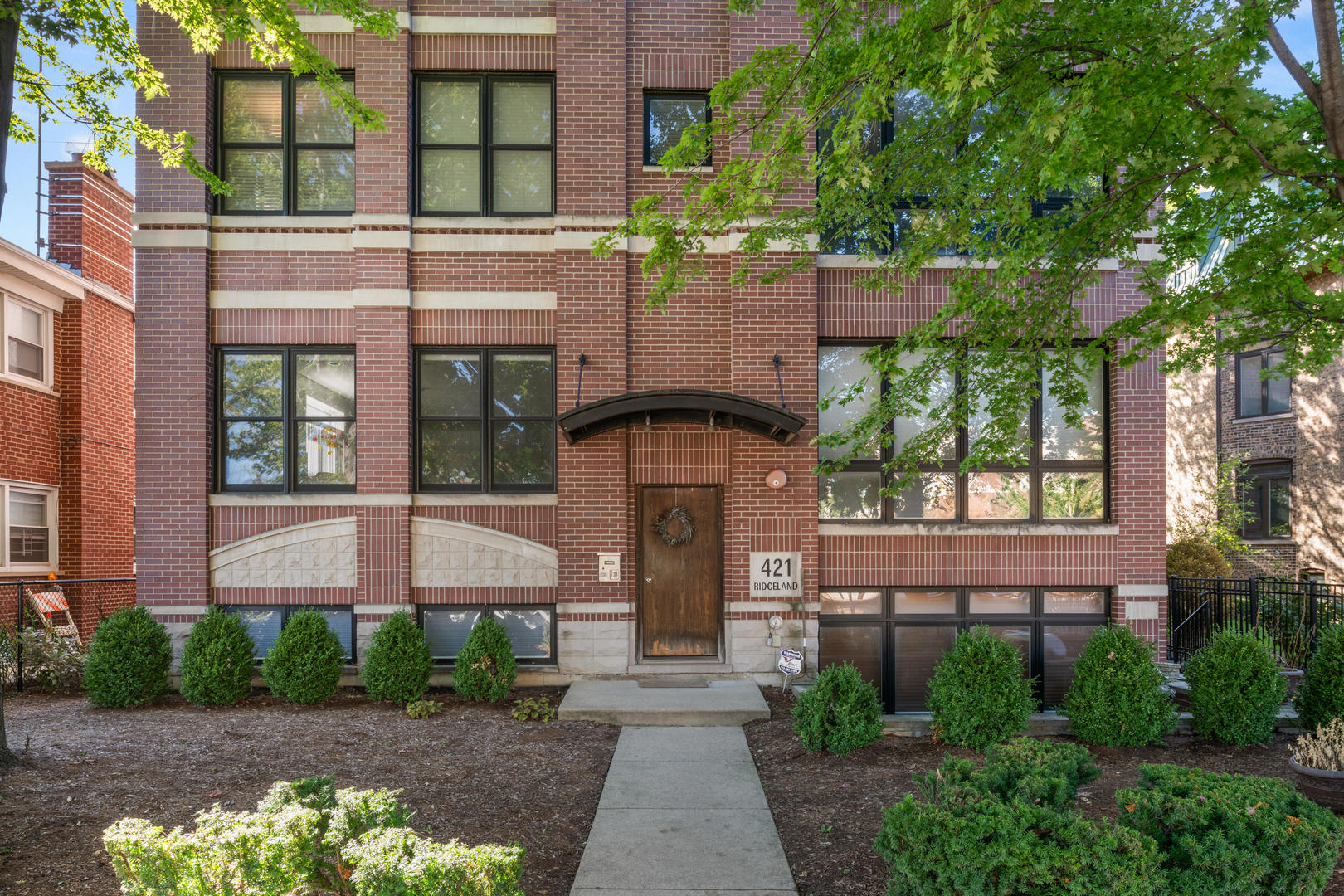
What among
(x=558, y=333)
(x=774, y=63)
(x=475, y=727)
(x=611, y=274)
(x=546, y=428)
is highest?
(x=774, y=63)

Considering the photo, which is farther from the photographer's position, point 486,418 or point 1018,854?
point 486,418

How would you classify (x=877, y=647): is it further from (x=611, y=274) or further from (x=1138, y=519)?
(x=611, y=274)

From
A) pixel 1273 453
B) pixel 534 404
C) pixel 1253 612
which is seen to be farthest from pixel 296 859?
pixel 1273 453

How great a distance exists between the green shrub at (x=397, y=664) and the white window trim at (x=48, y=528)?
330 inches

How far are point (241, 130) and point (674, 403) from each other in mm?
6723

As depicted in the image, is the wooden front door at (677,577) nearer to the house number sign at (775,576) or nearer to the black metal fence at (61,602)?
the house number sign at (775,576)

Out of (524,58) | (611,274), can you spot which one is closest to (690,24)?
(524,58)

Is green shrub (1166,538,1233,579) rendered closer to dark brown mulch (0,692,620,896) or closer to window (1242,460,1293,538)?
window (1242,460,1293,538)

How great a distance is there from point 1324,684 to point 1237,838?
5088 mm

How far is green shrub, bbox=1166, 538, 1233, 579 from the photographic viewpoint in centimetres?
1345

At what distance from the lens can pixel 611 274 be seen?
967 cm

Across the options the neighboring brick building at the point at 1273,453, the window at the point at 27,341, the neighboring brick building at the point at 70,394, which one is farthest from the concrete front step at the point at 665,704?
the neighboring brick building at the point at 1273,453

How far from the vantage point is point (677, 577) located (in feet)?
32.4

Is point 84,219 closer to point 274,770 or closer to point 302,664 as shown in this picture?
point 302,664
